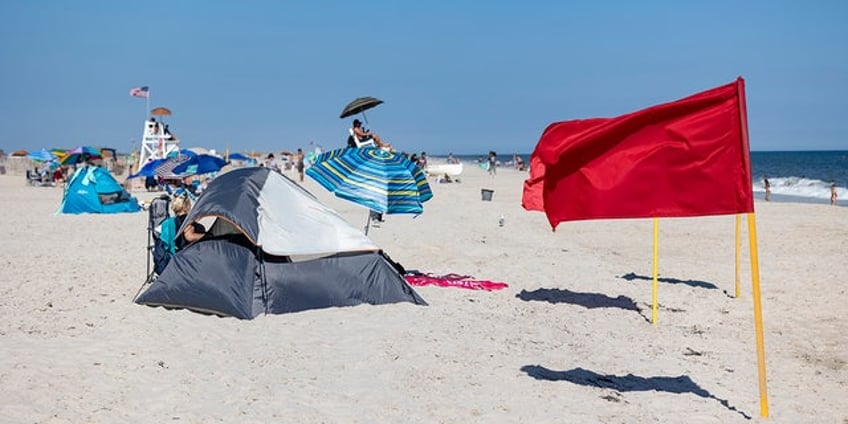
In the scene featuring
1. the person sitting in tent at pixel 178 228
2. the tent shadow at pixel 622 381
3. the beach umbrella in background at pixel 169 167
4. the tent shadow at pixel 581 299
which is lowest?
the tent shadow at pixel 622 381

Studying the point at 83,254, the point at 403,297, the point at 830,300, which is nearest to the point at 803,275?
the point at 830,300

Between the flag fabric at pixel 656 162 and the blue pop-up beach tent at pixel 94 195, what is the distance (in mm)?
19489

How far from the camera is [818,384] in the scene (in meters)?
7.01

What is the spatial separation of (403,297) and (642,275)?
16.9 ft

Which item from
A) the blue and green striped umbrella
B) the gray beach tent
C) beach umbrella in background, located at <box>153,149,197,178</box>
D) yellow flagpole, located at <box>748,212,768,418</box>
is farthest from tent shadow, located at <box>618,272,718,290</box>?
beach umbrella in background, located at <box>153,149,197,178</box>

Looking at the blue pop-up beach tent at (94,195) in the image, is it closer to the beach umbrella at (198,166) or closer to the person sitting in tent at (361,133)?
the beach umbrella at (198,166)

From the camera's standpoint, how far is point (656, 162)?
6.35 meters

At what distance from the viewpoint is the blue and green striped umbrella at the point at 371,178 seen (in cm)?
1052

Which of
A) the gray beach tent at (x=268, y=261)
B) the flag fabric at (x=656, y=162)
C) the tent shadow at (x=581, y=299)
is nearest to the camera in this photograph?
the flag fabric at (x=656, y=162)

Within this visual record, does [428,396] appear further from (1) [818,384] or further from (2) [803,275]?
(2) [803,275]

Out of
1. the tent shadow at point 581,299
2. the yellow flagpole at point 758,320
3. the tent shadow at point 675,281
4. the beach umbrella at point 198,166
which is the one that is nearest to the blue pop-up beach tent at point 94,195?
the beach umbrella at point 198,166

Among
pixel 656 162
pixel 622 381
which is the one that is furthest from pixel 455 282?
pixel 656 162

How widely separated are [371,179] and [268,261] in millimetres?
2126

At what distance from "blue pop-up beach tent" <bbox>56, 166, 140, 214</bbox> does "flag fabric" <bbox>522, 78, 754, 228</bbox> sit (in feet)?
63.9
